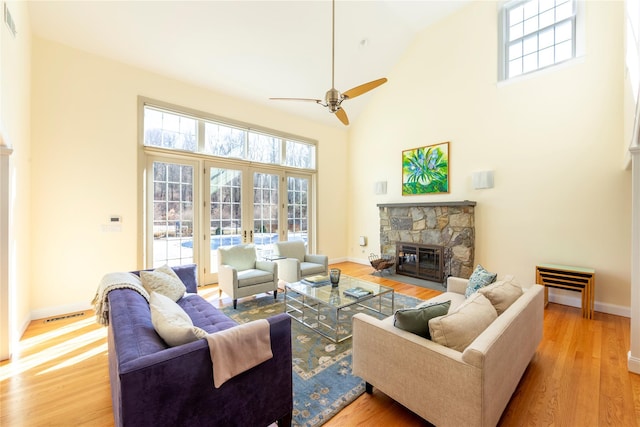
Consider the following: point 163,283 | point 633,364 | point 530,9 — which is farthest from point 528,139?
point 163,283

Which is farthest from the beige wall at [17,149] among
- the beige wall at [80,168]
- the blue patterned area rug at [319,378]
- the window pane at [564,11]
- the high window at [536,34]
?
the window pane at [564,11]

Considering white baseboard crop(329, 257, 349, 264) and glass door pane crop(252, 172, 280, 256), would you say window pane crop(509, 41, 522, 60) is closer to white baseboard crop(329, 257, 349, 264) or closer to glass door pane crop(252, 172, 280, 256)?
glass door pane crop(252, 172, 280, 256)

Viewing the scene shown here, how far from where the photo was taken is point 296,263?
14.1 ft

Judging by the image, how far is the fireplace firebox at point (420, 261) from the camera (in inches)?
196

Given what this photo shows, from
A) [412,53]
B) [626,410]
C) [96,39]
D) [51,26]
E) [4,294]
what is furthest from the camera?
[412,53]

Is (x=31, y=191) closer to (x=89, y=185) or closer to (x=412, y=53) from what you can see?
(x=89, y=185)

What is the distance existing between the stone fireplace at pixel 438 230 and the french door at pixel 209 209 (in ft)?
7.40

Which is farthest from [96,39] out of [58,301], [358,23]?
[358,23]

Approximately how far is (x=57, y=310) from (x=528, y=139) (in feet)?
23.6

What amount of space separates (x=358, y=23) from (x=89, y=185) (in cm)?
495

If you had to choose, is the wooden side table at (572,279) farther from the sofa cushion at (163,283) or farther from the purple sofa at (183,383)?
the sofa cushion at (163,283)

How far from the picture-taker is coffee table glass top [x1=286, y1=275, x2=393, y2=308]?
2.89m

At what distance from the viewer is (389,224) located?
5.85 m

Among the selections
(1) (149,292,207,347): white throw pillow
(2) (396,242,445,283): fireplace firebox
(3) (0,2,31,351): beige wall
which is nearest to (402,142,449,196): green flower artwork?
(2) (396,242,445,283): fireplace firebox
